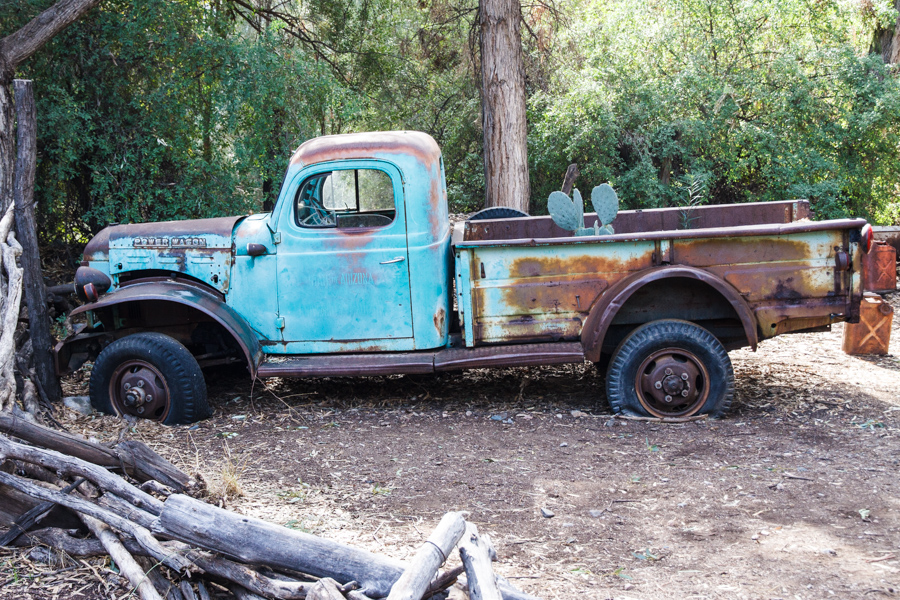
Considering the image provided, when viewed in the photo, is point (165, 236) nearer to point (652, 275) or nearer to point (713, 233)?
point (652, 275)

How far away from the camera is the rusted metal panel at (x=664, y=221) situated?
6.24 meters

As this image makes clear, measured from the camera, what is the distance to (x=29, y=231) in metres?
5.60

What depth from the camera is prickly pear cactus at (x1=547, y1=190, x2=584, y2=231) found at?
5.67 m

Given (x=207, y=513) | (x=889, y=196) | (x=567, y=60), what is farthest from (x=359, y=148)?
(x=889, y=196)

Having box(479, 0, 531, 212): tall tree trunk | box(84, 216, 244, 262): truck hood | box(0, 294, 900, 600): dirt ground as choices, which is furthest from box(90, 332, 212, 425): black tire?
box(479, 0, 531, 212): tall tree trunk

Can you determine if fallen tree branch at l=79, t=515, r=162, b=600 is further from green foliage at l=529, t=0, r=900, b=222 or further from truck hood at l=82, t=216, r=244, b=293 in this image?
green foliage at l=529, t=0, r=900, b=222

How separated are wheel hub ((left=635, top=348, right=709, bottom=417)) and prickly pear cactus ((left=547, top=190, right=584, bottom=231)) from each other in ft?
4.09

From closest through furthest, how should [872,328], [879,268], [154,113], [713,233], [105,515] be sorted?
[105,515], [713,233], [879,268], [872,328], [154,113]

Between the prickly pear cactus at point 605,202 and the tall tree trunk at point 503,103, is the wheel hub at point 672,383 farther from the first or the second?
the tall tree trunk at point 503,103

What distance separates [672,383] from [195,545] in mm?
3433

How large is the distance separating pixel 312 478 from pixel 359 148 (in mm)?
2469

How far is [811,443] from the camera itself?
4703 millimetres

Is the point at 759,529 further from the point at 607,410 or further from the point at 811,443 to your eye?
the point at 607,410

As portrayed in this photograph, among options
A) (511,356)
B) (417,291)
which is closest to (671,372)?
(511,356)
